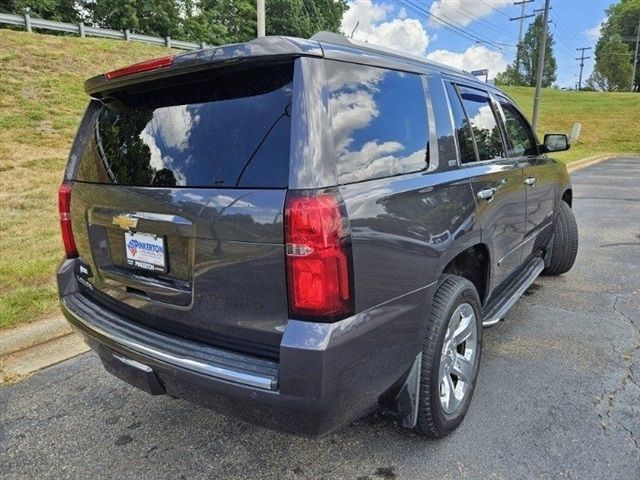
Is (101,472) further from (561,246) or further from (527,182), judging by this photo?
(561,246)

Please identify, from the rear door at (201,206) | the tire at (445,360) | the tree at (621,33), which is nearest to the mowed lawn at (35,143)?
the rear door at (201,206)

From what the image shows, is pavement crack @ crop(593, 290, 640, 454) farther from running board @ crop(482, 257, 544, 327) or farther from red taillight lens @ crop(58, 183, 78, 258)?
red taillight lens @ crop(58, 183, 78, 258)

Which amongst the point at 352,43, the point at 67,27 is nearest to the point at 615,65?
the point at 67,27

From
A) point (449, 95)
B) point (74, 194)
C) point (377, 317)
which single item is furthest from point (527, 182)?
point (74, 194)

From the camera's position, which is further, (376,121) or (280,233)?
(376,121)

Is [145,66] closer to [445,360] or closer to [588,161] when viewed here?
[445,360]

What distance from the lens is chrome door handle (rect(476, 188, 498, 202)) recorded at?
8.68ft

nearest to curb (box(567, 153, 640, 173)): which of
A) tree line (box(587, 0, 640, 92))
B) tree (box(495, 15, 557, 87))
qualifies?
tree line (box(587, 0, 640, 92))

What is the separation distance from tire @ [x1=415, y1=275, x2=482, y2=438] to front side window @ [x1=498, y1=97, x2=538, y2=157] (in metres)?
1.55

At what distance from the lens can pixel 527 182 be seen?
3.51 m

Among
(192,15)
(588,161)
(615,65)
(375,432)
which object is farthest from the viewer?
(615,65)

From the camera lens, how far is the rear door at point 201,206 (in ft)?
5.74

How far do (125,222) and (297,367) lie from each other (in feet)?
3.41

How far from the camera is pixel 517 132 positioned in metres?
3.87
